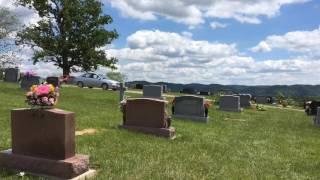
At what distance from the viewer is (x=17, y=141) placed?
9.93m

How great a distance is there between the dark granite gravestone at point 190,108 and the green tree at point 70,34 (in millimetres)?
36206

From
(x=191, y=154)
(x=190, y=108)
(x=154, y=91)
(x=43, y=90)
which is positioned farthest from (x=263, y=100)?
(x=43, y=90)

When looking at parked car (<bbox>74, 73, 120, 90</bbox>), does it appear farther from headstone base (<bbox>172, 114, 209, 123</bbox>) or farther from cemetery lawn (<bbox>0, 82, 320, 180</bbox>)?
cemetery lawn (<bbox>0, 82, 320, 180</bbox>)

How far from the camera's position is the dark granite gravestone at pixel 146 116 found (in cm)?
1664

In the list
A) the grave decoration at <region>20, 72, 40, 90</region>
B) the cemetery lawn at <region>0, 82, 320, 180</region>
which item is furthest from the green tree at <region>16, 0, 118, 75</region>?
the cemetery lawn at <region>0, 82, 320, 180</region>

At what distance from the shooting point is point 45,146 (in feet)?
31.8

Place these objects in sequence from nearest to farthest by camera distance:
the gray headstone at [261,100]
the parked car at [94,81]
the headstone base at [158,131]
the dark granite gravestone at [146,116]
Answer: the headstone base at [158,131]
the dark granite gravestone at [146,116]
the parked car at [94,81]
the gray headstone at [261,100]

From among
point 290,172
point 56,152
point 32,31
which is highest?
point 32,31

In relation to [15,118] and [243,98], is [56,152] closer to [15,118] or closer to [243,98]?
[15,118]

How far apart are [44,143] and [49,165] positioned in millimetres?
426

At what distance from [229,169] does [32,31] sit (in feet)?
169

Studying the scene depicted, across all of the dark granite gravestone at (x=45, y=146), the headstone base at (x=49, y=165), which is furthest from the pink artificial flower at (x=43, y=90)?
the headstone base at (x=49, y=165)

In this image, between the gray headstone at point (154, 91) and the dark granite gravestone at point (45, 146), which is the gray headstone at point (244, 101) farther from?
the dark granite gravestone at point (45, 146)

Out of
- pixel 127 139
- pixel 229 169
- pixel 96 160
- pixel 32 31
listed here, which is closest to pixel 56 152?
pixel 96 160
